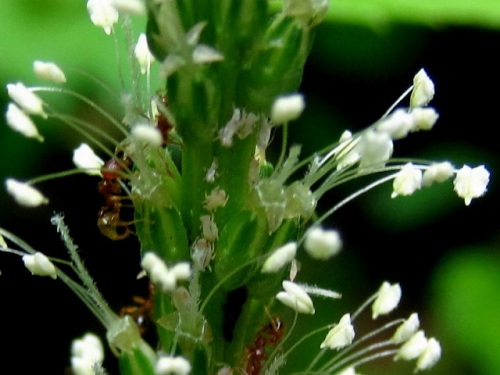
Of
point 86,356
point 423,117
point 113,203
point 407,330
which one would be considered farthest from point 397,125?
point 86,356

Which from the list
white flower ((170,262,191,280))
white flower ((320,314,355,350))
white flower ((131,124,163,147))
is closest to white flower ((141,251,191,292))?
white flower ((170,262,191,280))

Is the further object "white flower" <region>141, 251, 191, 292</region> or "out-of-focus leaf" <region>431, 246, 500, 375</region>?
"out-of-focus leaf" <region>431, 246, 500, 375</region>

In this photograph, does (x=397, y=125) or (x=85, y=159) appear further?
(x=85, y=159)

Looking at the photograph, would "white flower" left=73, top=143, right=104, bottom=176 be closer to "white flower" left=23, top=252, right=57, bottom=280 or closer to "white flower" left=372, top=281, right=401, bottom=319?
"white flower" left=23, top=252, right=57, bottom=280

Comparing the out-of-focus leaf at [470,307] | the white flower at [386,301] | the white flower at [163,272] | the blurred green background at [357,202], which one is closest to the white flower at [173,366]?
the white flower at [163,272]

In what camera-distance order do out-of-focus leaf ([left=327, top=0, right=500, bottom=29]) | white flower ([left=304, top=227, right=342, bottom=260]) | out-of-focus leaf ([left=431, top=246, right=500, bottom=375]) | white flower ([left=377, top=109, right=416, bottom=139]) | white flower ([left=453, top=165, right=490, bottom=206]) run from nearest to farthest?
white flower ([left=304, top=227, right=342, bottom=260]), white flower ([left=377, top=109, right=416, bottom=139]), white flower ([left=453, top=165, right=490, bottom=206]), out-of-focus leaf ([left=327, top=0, right=500, bottom=29]), out-of-focus leaf ([left=431, top=246, right=500, bottom=375])

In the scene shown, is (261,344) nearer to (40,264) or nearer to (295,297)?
(295,297)

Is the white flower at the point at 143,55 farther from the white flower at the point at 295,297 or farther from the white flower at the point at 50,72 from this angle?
the white flower at the point at 295,297
